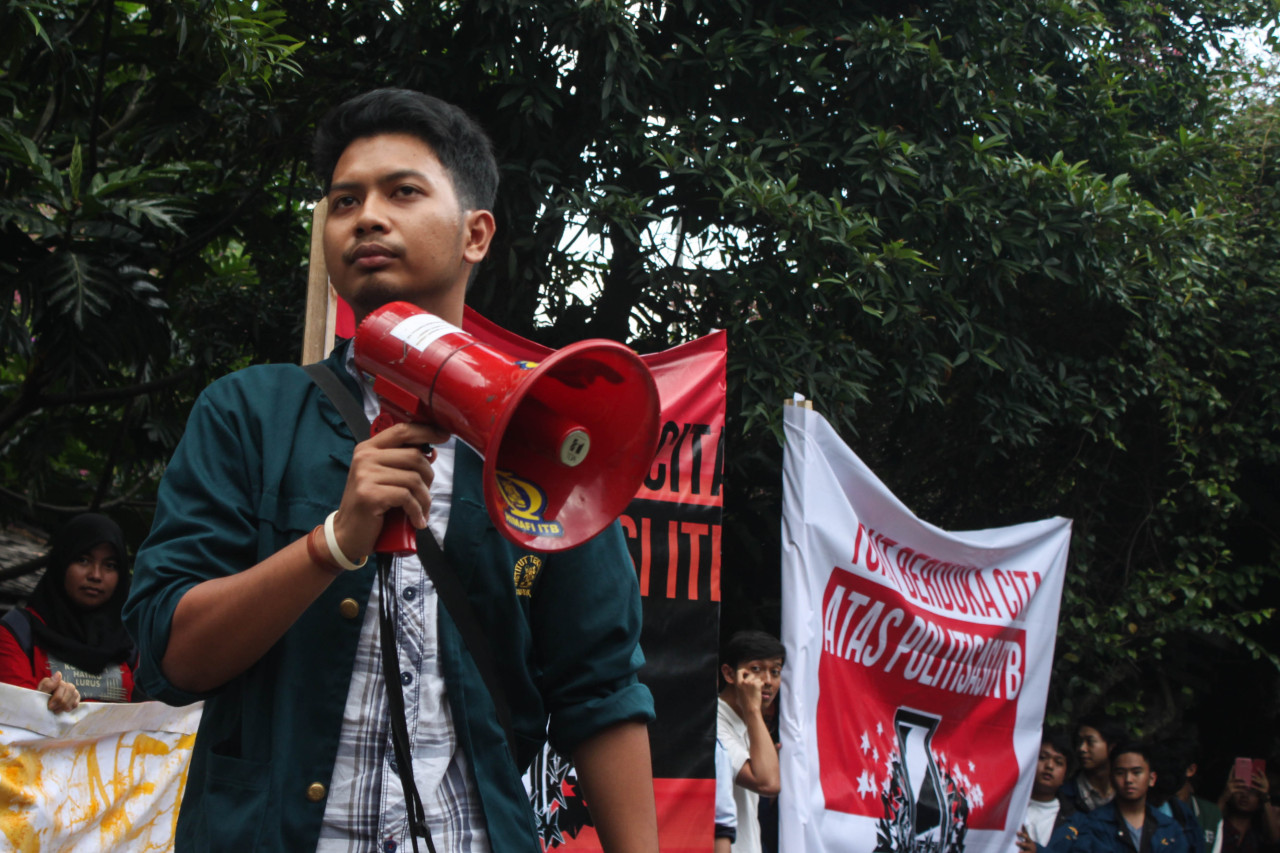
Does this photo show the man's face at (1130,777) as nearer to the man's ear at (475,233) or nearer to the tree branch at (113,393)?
the tree branch at (113,393)

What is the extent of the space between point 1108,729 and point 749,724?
2752 millimetres

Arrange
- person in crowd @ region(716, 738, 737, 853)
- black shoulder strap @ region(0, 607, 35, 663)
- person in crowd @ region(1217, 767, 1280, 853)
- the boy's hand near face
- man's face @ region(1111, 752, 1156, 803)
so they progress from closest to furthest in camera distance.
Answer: black shoulder strap @ region(0, 607, 35, 663)
person in crowd @ region(716, 738, 737, 853)
the boy's hand near face
man's face @ region(1111, 752, 1156, 803)
person in crowd @ region(1217, 767, 1280, 853)

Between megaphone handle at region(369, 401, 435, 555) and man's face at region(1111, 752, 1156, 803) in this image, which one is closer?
megaphone handle at region(369, 401, 435, 555)

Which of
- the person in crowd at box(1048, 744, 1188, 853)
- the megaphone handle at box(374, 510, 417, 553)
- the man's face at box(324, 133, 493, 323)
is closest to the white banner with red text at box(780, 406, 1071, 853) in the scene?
the person in crowd at box(1048, 744, 1188, 853)

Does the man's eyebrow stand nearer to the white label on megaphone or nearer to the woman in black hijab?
the white label on megaphone

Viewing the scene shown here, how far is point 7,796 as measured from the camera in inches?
126

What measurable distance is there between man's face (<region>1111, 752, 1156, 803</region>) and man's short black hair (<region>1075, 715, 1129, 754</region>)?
0.17 meters

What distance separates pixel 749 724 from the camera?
15.9 ft

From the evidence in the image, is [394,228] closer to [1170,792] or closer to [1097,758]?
[1097,758]

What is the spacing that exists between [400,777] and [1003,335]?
4981 millimetres

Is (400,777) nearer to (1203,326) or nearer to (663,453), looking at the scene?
(663,453)

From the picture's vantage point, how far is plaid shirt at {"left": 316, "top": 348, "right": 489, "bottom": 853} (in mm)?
1295

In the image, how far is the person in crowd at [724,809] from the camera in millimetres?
4457

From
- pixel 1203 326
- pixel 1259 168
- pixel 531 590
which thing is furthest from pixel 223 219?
pixel 1259 168
